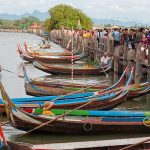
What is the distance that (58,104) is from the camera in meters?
14.5

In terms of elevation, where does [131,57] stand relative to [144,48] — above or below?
below

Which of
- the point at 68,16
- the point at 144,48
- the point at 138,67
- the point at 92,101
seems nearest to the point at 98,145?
the point at 92,101

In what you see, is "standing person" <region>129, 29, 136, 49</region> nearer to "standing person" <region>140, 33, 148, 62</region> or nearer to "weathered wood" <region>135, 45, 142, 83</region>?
"standing person" <region>140, 33, 148, 62</region>

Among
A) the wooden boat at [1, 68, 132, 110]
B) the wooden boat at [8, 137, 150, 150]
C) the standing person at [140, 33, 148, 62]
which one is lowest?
the wooden boat at [1, 68, 132, 110]

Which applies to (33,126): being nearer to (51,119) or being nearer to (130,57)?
(51,119)

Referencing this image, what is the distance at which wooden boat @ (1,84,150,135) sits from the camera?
1224cm

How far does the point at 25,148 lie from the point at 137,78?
12.3m

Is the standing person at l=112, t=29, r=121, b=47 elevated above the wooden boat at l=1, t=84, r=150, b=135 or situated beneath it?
elevated above

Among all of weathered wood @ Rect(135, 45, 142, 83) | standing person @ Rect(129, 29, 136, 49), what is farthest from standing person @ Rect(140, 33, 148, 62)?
standing person @ Rect(129, 29, 136, 49)

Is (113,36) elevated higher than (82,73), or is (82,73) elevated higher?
(113,36)

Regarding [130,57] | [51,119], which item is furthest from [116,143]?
[130,57]

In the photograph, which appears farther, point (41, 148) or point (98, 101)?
point (98, 101)

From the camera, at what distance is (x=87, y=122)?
12430 millimetres

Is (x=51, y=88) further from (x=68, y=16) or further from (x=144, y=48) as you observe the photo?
(x=68, y=16)
